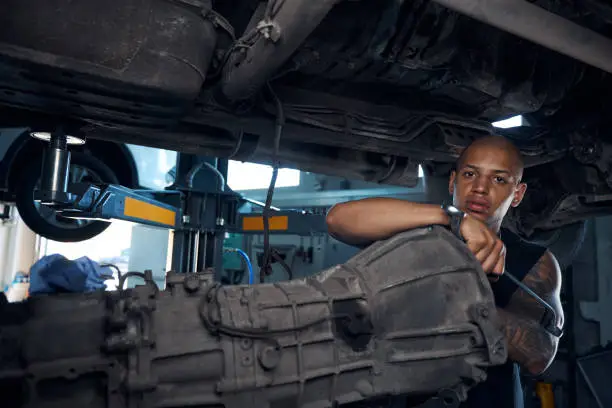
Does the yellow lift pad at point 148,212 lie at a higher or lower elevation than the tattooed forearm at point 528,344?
higher

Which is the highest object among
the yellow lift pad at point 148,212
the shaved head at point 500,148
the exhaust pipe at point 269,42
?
the exhaust pipe at point 269,42

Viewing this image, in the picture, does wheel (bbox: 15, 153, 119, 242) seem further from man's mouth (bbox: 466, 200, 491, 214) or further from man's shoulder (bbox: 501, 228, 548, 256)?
man's shoulder (bbox: 501, 228, 548, 256)

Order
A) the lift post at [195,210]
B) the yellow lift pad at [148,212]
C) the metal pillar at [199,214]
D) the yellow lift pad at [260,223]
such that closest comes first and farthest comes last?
the yellow lift pad at [148,212] → the lift post at [195,210] → the metal pillar at [199,214] → the yellow lift pad at [260,223]

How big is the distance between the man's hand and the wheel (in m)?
3.09

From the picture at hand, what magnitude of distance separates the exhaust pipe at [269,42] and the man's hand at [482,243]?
Result: 2.94 ft

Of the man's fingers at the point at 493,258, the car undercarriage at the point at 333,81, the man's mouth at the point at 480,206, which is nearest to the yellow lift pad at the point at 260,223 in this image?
the car undercarriage at the point at 333,81

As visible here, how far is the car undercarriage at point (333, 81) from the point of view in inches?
52.3

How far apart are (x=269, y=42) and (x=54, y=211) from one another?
121 inches

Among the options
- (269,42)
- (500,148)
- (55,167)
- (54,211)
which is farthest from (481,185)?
(54,211)

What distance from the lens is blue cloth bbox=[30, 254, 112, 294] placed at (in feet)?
9.52

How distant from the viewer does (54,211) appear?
360 cm

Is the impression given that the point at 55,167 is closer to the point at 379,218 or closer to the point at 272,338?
the point at 272,338

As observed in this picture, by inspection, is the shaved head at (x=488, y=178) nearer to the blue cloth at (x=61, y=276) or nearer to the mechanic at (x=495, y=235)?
the mechanic at (x=495, y=235)

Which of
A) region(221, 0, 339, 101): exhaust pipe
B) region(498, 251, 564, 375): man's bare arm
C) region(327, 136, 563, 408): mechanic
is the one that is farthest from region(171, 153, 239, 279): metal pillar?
region(498, 251, 564, 375): man's bare arm
